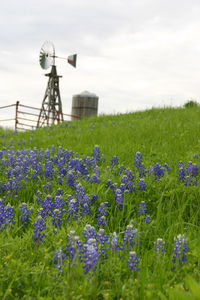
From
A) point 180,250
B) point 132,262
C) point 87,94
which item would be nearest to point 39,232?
point 132,262

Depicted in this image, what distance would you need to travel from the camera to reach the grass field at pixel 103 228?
2484 millimetres

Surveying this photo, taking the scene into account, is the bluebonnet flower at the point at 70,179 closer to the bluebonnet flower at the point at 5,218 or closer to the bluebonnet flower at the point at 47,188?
the bluebonnet flower at the point at 47,188

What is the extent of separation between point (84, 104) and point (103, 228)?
1081 inches

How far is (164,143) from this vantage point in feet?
24.6

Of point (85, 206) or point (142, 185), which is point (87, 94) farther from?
point (85, 206)

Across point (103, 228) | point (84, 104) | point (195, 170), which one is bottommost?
point (103, 228)

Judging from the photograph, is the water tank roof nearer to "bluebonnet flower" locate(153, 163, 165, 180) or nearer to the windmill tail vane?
the windmill tail vane

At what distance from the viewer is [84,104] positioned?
101 feet

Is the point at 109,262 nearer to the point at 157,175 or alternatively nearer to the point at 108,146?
the point at 157,175

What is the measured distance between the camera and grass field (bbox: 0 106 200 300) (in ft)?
8.15

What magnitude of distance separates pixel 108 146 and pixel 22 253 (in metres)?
4.82

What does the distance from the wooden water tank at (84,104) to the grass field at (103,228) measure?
23200mm

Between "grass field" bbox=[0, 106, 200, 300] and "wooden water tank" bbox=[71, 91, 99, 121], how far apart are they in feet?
76.1

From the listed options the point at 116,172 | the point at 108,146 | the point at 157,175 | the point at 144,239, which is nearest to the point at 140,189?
the point at 157,175
